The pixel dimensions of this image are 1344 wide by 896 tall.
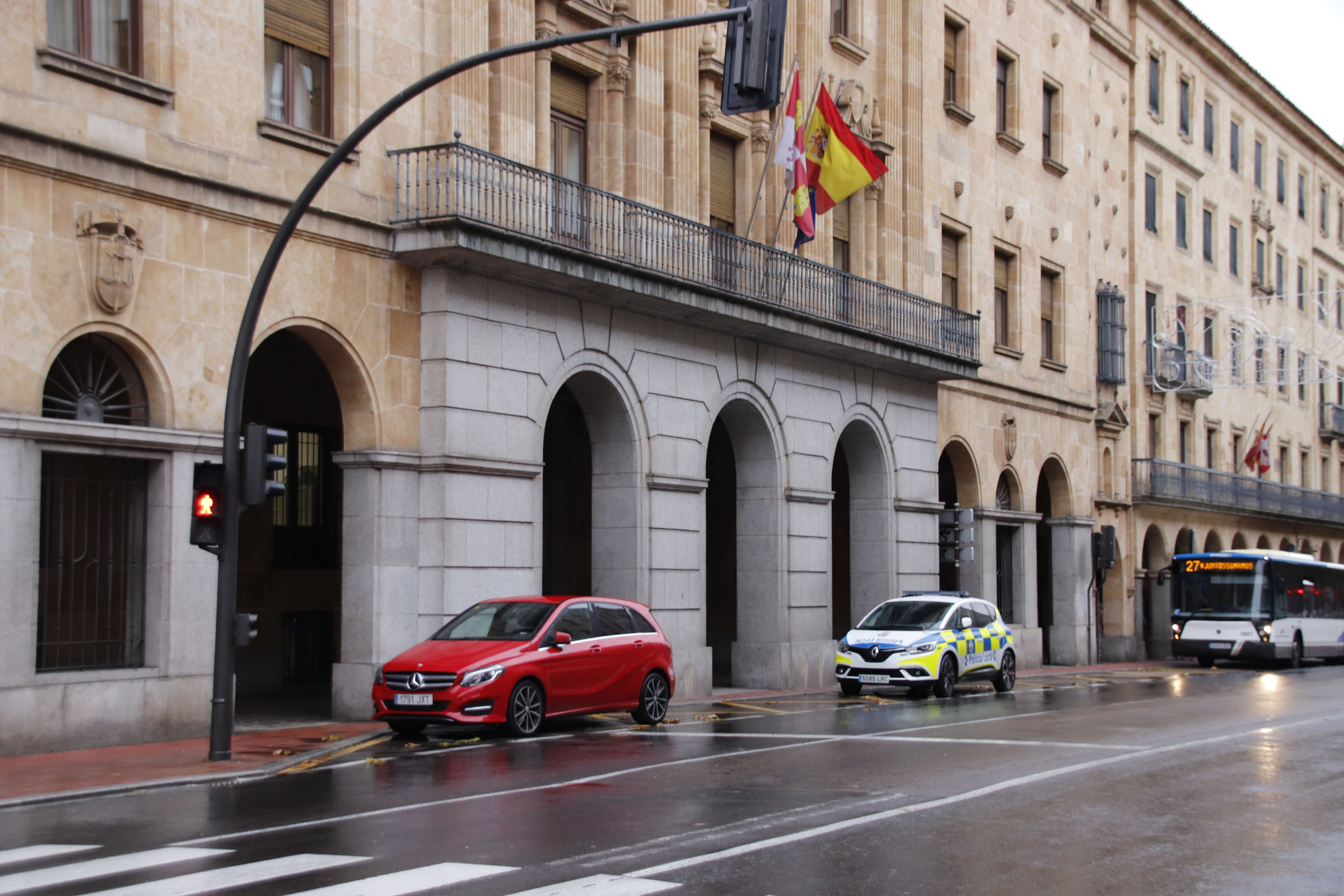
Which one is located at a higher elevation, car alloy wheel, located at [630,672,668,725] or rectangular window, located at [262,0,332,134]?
rectangular window, located at [262,0,332,134]

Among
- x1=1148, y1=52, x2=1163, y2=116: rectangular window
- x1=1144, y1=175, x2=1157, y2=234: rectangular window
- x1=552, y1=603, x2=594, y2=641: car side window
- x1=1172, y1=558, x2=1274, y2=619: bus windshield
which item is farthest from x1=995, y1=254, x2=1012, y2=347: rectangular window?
x1=552, y1=603, x2=594, y2=641: car side window

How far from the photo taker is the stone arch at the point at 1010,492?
120 feet

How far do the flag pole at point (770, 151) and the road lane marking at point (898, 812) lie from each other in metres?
13.0

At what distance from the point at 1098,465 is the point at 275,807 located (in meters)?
33.7

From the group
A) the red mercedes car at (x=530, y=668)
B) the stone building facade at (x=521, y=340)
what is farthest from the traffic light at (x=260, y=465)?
the red mercedes car at (x=530, y=668)

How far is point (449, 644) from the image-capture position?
1686 centimetres

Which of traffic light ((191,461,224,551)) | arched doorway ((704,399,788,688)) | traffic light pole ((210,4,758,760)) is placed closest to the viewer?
traffic light pole ((210,4,758,760))

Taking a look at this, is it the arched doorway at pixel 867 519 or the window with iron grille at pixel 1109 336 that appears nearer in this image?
the arched doorway at pixel 867 519

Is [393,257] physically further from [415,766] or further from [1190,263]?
[1190,263]

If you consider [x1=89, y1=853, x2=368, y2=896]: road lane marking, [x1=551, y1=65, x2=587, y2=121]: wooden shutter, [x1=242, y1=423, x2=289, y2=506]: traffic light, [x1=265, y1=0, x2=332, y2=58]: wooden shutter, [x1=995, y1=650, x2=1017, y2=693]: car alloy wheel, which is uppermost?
[x1=551, y1=65, x2=587, y2=121]: wooden shutter

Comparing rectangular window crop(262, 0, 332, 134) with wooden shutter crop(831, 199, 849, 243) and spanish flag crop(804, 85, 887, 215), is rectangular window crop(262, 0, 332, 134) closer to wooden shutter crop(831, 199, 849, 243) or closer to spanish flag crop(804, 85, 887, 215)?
spanish flag crop(804, 85, 887, 215)

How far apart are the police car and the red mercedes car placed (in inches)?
238

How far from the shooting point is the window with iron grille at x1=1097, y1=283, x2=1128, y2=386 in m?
41.8

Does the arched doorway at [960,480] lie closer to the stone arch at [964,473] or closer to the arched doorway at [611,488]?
the stone arch at [964,473]
